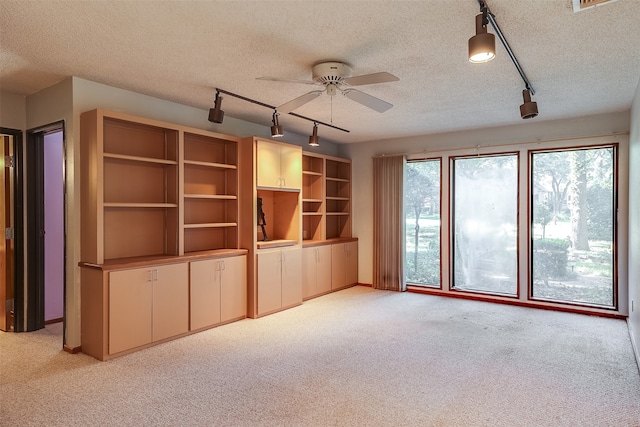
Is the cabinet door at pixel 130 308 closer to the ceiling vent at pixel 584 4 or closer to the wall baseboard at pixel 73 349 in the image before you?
the wall baseboard at pixel 73 349

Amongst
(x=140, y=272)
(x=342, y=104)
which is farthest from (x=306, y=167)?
(x=140, y=272)

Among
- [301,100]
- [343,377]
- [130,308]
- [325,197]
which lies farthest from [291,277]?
[301,100]

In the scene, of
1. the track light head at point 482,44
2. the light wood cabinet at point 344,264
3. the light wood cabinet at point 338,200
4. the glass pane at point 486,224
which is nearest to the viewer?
the track light head at point 482,44

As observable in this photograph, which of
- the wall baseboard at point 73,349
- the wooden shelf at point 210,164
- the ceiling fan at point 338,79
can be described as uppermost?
the ceiling fan at point 338,79

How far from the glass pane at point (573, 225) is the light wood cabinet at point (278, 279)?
3307mm

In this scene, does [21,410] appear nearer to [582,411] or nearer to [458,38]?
[582,411]

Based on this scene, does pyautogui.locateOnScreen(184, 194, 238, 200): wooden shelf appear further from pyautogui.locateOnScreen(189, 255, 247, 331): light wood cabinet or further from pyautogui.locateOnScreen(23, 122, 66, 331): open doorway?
pyautogui.locateOnScreen(23, 122, 66, 331): open doorway

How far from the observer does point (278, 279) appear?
205 inches

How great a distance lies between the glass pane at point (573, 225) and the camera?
16.8ft

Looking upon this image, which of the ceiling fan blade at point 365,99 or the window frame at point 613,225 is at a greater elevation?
the ceiling fan blade at point 365,99

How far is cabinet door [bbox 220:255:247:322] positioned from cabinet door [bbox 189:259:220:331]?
0.08m

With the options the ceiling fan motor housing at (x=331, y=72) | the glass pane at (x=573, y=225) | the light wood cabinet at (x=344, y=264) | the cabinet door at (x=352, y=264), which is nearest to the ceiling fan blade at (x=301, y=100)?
the ceiling fan motor housing at (x=331, y=72)

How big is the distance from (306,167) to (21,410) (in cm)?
475

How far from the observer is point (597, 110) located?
484cm
